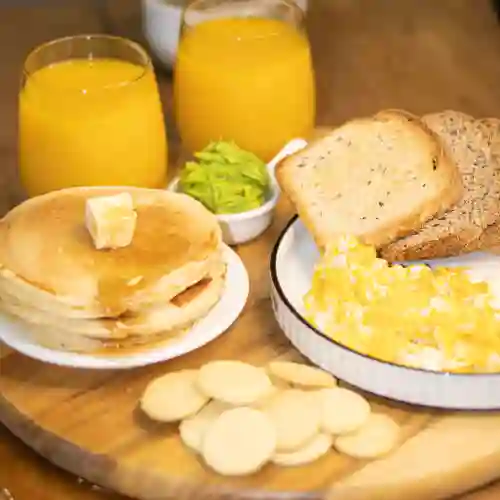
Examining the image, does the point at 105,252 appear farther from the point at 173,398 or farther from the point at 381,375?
the point at 381,375

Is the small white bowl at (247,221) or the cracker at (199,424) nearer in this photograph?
the cracker at (199,424)

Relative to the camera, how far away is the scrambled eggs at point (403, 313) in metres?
1.09

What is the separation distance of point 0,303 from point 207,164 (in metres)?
0.35

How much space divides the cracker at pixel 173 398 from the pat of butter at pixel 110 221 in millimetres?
159

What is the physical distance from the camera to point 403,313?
43.9 inches

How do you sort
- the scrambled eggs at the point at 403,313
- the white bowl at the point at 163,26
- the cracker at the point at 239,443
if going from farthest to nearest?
1. the white bowl at the point at 163,26
2. the scrambled eggs at the point at 403,313
3. the cracker at the point at 239,443

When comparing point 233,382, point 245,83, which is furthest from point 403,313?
point 245,83

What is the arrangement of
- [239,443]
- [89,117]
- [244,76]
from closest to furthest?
[239,443] < [89,117] < [244,76]

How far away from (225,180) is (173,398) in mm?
382

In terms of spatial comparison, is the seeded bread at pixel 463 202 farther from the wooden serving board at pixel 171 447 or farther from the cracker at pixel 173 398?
the cracker at pixel 173 398

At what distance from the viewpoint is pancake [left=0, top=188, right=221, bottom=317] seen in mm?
1075

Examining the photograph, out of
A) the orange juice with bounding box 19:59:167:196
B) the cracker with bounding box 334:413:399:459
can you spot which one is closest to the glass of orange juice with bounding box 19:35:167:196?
the orange juice with bounding box 19:59:167:196

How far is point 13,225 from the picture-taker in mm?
1178

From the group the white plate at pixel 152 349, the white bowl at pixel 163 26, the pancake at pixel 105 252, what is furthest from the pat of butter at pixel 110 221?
the white bowl at pixel 163 26
